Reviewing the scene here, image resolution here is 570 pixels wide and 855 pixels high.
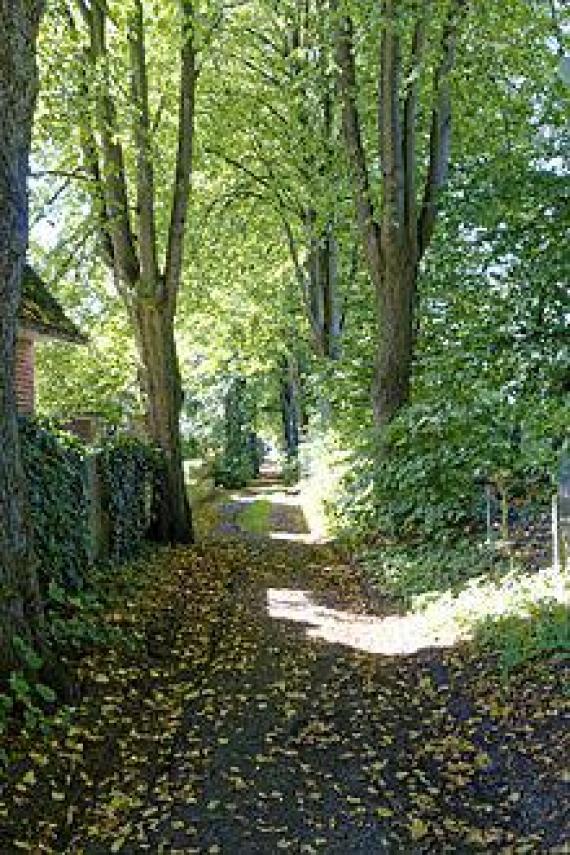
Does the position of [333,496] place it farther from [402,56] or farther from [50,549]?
[50,549]

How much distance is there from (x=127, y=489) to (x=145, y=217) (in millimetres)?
4433

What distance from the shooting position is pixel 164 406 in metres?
15.6

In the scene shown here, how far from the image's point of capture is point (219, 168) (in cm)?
2381

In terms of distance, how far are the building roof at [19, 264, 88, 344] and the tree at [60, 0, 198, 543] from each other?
152cm

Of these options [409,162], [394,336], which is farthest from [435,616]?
[409,162]

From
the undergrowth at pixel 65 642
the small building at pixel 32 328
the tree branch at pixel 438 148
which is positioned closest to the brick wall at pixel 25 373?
the small building at pixel 32 328

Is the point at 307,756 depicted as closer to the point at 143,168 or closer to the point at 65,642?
the point at 65,642

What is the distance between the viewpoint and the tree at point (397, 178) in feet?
45.4

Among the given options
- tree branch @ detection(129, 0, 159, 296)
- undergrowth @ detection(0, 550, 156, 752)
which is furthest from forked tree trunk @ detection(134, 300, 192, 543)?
undergrowth @ detection(0, 550, 156, 752)

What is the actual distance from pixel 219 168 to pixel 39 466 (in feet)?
53.8

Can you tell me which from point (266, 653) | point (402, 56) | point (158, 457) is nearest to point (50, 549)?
point (266, 653)

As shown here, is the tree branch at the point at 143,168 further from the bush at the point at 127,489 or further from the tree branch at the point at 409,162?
the tree branch at the point at 409,162

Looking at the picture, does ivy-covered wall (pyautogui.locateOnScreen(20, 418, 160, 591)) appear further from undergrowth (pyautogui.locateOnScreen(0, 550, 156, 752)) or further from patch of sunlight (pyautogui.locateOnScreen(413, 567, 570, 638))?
patch of sunlight (pyautogui.locateOnScreen(413, 567, 570, 638))

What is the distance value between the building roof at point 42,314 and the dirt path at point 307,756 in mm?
7669
